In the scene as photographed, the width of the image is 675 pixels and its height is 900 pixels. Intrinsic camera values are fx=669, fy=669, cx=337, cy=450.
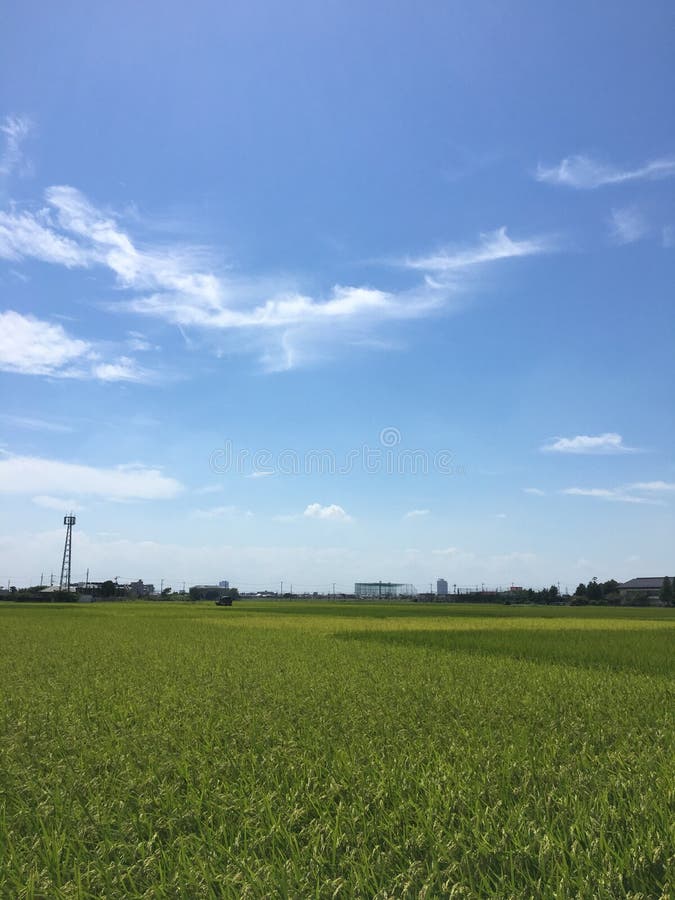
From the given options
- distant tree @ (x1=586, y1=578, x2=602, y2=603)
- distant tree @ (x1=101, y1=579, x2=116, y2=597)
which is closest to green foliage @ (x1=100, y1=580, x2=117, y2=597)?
distant tree @ (x1=101, y1=579, x2=116, y2=597)

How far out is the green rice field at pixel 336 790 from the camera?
12.1 feet

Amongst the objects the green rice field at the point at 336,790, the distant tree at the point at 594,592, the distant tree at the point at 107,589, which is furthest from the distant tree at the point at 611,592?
the green rice field at the point at 336,790

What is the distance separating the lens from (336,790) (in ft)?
16.5

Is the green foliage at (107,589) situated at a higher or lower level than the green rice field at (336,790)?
lower

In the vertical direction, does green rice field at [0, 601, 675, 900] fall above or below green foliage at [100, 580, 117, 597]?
above

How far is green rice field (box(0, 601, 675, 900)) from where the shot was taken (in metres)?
3.69

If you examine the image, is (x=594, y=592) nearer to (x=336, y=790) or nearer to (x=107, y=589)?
(x=107, y=589)

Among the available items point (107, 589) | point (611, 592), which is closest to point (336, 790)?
point (107, 589)

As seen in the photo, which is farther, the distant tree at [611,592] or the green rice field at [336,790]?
the distant tree at [611,592]

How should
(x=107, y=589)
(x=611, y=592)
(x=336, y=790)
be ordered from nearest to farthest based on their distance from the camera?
(x=336, y=790), (x=107, y=589), (x=611, y=592)

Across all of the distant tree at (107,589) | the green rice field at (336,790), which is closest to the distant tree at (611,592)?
the distant tree at (107,589)

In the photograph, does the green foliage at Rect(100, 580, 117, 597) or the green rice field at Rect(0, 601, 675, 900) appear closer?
the green rice field at Rect(0, 601, 675, 900)

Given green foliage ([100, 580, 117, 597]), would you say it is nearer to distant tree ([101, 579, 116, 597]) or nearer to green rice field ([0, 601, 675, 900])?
distant tree ([101, 579, 116, 597])

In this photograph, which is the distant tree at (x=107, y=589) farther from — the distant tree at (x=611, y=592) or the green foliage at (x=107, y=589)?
the distant tree at (x=611, y=592)
